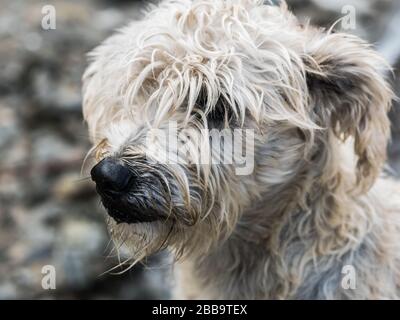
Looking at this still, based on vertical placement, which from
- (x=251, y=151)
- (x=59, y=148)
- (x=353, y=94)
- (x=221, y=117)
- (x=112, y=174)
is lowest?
(x=112, y=174)

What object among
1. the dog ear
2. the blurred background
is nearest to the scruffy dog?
the dog ear

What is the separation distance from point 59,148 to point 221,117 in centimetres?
335

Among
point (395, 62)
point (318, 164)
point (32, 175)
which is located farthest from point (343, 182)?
point (32, 175)

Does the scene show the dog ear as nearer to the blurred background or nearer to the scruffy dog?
the scruffy dog

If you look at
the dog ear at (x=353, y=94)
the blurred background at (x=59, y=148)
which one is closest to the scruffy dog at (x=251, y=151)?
the dog ear at (x=353, y=94)

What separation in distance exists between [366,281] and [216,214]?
2.74 ft

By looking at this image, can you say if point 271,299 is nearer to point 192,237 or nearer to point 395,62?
point 192,237

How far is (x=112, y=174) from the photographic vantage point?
3.12 m

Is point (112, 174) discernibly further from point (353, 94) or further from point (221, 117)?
point (353, 94)

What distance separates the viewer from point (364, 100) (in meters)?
3.53

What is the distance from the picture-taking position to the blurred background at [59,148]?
213 inches

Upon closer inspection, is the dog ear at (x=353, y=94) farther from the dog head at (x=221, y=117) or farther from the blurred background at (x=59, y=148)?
the blurred background at (x=59, y=148)

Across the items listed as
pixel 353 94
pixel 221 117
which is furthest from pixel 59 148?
pixel 353 94

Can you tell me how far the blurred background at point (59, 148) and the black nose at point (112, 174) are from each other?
1.31 m
